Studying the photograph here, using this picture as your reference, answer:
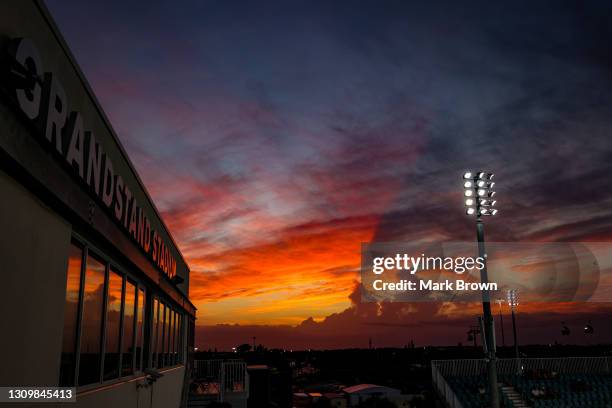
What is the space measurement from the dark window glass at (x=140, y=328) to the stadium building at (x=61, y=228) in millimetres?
355

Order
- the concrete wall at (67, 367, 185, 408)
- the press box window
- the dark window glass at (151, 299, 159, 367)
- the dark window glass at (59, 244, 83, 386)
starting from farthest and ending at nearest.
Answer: the dark window glass at (151, 299, 159, 367) → the concrete wall at (67, 367, 185, 408) → the press box window → the dark window glass at (59, 244, 83, 386)

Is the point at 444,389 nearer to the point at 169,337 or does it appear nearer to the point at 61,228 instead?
the point at 169,337

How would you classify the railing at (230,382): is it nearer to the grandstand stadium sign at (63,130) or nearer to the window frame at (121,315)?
the window frame at (121,315)

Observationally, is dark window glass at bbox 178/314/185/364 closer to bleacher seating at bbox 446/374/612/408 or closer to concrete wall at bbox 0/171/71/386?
concrete wall at bbox 0/171/71/386

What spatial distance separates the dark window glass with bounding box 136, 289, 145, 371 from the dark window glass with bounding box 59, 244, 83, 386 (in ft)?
15.2

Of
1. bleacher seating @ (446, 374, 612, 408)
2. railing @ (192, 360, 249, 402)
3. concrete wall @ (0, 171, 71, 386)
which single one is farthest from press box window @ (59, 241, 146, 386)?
bleacher seating @ (446, 374, 612, 408)

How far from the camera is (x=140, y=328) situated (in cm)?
1210

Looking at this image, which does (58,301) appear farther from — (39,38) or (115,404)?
(115,404)

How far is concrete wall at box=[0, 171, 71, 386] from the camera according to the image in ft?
16.2

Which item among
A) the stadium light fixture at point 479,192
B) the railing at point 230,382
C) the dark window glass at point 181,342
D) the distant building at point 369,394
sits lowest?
the distant building at point 369,394

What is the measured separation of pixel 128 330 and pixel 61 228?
495 cm

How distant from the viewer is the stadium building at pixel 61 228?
4.96m

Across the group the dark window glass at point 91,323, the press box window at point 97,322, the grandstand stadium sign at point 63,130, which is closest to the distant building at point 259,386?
the press box window at point 97,322

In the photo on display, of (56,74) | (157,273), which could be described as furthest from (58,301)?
(157,273)
